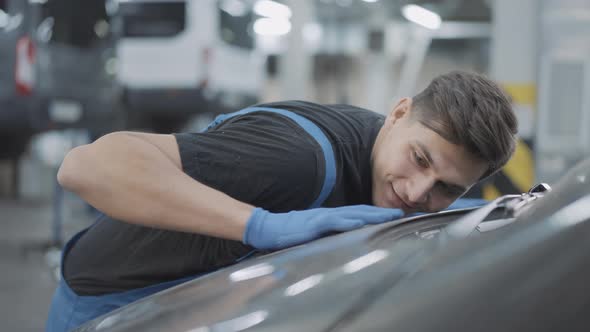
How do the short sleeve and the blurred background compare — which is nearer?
the short sleeve

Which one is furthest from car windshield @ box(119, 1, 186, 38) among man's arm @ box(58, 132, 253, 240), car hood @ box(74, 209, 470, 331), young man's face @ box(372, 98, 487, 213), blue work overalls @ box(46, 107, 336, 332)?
car hood @ box(74, 209, 470, 331)

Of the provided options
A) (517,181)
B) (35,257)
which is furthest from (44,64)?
(517,181)

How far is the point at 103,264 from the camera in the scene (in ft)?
4.61

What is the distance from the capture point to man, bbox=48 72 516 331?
1145 mm

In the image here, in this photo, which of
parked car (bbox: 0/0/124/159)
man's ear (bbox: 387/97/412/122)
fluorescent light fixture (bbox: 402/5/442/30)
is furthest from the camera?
fluorescent light fixture (bbox: 402/5/442/30)

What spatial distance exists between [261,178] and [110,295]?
1.37 feet

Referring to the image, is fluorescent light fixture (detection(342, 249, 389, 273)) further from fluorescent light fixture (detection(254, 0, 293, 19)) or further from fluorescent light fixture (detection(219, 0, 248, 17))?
fluorescent light fixture (detection(254, 0, 293, 19))

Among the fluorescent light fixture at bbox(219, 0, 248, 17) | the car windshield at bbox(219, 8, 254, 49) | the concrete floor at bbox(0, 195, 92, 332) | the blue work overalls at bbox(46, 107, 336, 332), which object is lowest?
the concrete floor at bbox(0, 195, 92, 332)

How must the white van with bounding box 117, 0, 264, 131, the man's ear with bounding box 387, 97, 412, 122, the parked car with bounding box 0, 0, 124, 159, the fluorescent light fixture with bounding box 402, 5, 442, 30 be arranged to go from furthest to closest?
1. the fluorescent light fixture with bounding box 402, 5, 442, 30
2. the white van with bounding box 117, 0, 264, 131
3. the parked car with bounding box 0, 0, 124, 159
4. the man's ear with bounding box 387, 97, 412, 122

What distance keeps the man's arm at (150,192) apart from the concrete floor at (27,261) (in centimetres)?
244

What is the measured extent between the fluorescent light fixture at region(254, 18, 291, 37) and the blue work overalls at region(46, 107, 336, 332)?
12272mm

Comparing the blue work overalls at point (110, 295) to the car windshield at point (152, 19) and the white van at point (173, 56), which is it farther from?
the car windshield at point (152, 19)

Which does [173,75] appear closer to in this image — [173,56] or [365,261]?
[173,56]

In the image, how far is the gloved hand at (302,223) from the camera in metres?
1.08
